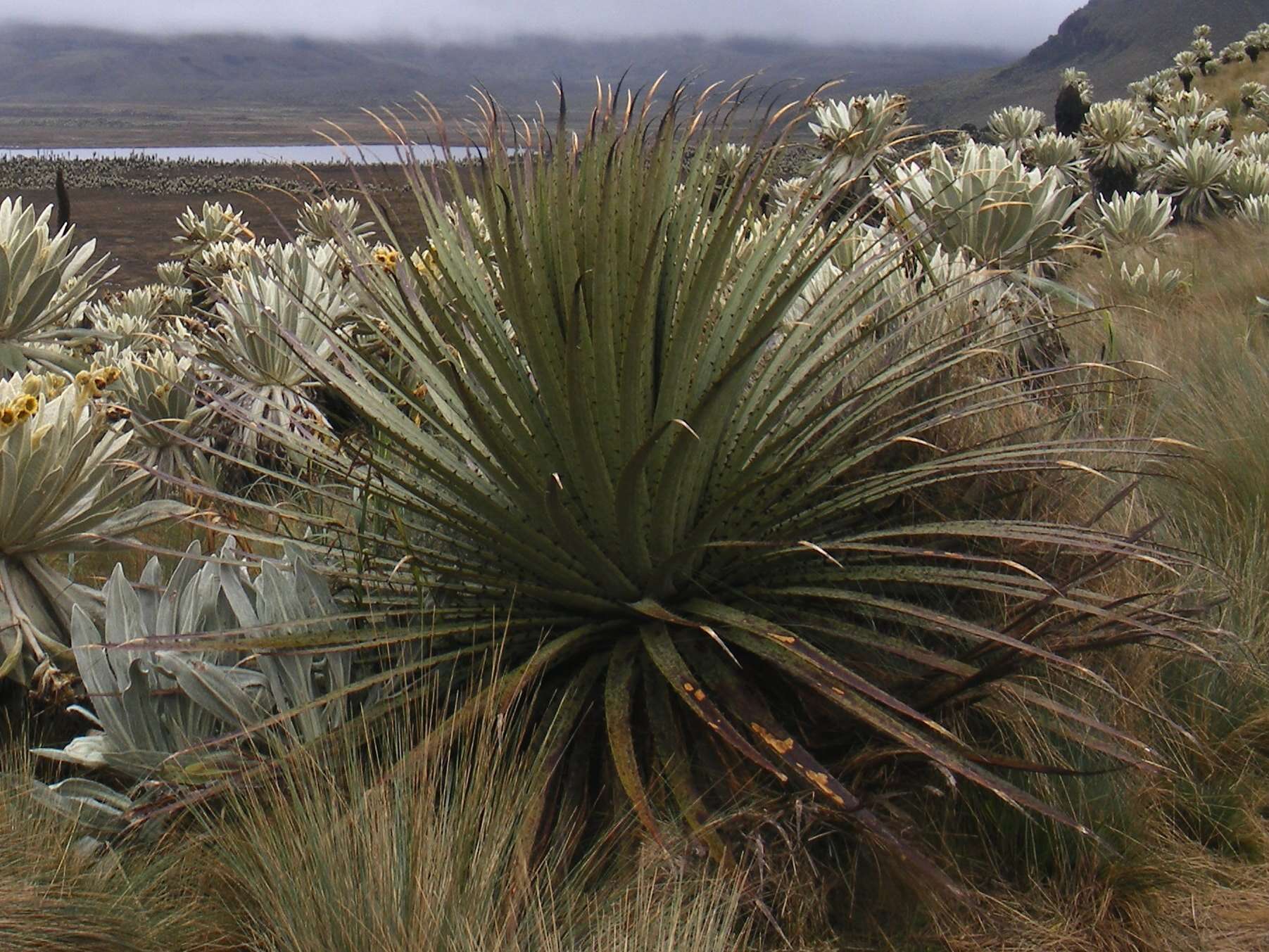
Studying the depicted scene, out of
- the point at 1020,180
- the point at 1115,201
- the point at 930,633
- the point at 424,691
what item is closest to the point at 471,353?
the point at 424,691

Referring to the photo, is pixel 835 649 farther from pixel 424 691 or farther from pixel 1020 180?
pixel 1020 180

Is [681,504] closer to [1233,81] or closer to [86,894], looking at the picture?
[86,894]

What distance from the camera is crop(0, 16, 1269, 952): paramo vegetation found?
2254 mm

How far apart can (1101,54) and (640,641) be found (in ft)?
437

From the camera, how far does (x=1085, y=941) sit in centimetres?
228

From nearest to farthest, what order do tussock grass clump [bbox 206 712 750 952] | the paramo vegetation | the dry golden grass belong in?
tussock grass clump [bbox 206 712 750 952] < the paramo vegetation < the dry golden grass

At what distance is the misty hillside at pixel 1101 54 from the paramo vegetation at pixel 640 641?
71.1 m

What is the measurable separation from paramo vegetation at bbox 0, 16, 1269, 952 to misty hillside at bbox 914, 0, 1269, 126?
233 feet

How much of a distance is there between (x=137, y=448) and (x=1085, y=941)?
4.26 meters

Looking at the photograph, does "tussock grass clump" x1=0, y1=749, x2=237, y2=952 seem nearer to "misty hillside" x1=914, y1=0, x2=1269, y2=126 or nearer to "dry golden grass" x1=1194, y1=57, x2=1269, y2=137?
"dry golden grass" x1=1194, y1=57, x2=1269, y2=137

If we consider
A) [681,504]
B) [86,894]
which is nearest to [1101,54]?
[681,504]

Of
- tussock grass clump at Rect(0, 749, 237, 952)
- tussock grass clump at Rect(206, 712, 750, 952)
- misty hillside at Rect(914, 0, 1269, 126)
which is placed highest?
misty hillside at Rect(914, 0, 1269, 126)

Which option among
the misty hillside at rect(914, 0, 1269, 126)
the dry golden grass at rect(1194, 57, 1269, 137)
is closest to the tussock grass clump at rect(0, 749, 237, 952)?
the dry golden grass at rect(1194, 57, 1269, 137)

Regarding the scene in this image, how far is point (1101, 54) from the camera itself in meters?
120
